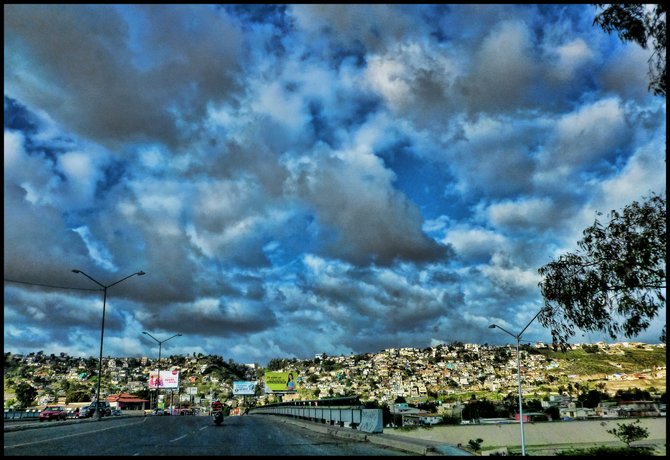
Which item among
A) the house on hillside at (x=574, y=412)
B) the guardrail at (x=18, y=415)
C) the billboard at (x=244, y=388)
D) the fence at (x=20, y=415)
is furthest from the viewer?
the billboard at (x=244, y=388)

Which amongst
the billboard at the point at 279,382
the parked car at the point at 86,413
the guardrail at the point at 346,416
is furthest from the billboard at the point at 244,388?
the guardrail at the point at 346,416

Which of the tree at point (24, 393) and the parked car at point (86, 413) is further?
the tree at point (24, 393)

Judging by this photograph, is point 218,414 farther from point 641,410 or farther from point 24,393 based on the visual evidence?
point 641,410

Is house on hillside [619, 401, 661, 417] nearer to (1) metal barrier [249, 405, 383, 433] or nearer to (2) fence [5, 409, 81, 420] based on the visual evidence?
(1) metal barrier [249, 405, 383, 433]

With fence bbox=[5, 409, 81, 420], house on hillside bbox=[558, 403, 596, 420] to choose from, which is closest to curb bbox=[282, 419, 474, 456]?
fence bbox=[5, 409, 81, 420]

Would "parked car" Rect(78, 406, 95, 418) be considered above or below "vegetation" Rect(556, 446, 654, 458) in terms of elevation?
below

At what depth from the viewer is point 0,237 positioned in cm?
1973

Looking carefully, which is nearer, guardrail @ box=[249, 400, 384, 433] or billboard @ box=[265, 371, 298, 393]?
guardrail @ box=[249, 400, 384, 433]

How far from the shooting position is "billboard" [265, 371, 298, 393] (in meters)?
145

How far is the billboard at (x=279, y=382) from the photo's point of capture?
14500 centimetres

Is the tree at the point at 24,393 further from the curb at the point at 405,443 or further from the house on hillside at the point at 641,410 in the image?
the house on hillside at the point at 641,410

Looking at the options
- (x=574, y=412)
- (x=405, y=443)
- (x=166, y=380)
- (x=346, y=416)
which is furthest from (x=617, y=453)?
(x=574, y=412)

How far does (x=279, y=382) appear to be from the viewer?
14625 cm

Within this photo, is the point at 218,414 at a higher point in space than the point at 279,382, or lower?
higher
